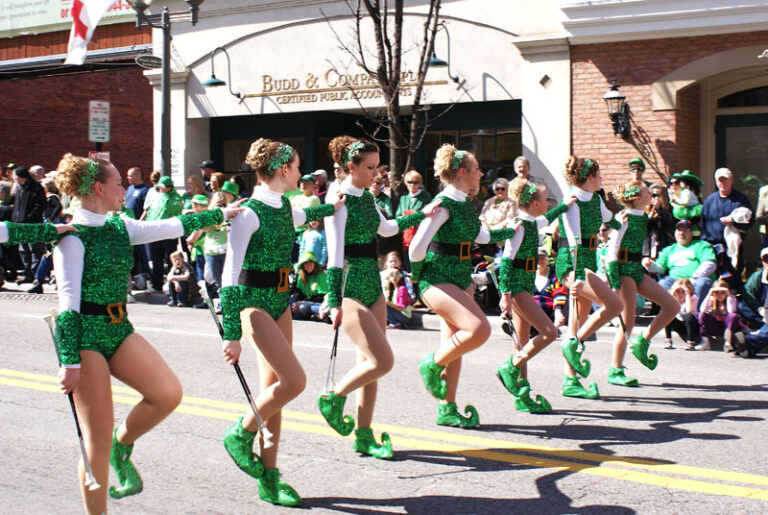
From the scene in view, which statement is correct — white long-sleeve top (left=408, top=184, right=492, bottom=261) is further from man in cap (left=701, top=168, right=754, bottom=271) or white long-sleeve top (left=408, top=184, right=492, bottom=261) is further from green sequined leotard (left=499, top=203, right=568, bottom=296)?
man in cap (left=701, top=168, right=754, bottom=271)

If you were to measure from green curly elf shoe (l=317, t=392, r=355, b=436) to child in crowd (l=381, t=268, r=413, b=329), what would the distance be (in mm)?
7174

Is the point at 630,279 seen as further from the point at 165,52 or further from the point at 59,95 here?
the point at 59,95

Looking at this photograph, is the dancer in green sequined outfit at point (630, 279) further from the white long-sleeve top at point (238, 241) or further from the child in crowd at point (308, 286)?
the child in crowd at point (308, 286)

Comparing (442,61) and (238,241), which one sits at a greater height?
(442,61)

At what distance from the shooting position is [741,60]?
595 inches

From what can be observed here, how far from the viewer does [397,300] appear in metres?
13.5

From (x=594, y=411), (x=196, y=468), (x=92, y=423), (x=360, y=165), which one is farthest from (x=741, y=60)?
(x=92, y=423)

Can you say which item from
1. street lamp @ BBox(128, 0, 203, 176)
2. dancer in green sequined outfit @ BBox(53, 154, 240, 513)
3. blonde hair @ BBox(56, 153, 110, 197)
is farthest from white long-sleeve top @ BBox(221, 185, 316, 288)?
street lamp @ BBox(128, 0, 203, 176)

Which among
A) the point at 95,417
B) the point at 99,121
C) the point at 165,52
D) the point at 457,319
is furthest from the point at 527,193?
the point at 99,121

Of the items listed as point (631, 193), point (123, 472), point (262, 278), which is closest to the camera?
point (123, 472)

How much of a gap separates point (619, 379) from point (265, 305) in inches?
176

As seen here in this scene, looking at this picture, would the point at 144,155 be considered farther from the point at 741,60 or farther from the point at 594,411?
the point at 594,411

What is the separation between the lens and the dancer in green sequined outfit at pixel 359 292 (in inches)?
242

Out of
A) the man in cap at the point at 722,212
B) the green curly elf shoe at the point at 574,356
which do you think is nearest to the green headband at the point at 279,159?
the green curly elf shoe at the point at 574,356
